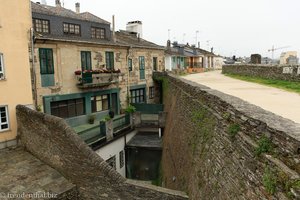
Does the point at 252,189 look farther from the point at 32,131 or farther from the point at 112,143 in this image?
the point at 112,143

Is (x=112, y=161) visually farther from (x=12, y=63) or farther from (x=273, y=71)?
(x=273, y=71)

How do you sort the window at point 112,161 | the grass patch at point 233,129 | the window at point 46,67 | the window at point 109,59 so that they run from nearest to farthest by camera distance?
the grass patch at point 233,129, the window at point 46,67, the window at point 112,161, the window at point 109,59

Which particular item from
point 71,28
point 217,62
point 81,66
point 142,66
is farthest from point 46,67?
point 217,62

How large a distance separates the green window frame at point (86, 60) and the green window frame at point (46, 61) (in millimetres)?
2711

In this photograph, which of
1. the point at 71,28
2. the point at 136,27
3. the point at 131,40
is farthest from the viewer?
the point at 136,27

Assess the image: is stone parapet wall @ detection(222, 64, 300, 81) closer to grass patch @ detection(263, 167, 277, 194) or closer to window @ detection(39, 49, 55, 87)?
grass patch @ detection(263, 167, 277, 194)

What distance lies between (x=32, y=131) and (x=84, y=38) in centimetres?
1058

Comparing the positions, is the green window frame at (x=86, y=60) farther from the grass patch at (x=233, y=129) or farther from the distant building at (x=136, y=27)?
the grass patch at (x=233, y=129)

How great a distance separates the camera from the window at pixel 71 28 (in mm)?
19030

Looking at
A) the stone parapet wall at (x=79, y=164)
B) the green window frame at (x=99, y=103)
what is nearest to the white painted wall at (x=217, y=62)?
the green window frame at (x=99, y=103)

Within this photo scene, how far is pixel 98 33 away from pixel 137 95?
723cm

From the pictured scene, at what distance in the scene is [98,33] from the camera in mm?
21641

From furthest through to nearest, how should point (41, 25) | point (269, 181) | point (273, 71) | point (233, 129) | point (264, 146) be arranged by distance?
point (41, 25), point (273, 71), point (233, 129), point (264, 146), point (269, 181)

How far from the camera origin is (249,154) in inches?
167
